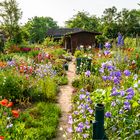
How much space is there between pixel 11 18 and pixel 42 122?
71.6ft

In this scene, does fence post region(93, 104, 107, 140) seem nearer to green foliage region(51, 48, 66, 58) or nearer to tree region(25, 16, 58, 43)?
green foliage region(51, 48, 66, 58)

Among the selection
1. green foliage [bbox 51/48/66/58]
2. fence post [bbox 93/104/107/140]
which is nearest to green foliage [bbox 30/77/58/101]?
fence post [bbox 93/104/107/140]

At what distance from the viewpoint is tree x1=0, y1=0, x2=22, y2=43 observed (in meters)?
27.5

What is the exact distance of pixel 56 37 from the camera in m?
45.6

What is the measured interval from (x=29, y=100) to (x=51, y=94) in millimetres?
654

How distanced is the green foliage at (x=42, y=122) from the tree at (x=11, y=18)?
20.0 m

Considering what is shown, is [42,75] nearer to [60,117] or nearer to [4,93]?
[4,93]

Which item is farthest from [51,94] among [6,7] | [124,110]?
[6,7]

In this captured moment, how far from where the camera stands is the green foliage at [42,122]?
6.53 metres

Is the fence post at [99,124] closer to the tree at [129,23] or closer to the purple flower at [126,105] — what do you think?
the purple flower at [126,105]

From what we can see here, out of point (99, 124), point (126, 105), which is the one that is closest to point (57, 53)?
point (126, 105)

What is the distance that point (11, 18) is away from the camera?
91.9 feet

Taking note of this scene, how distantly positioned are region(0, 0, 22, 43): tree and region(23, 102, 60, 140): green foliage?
A: 19986 millimetres

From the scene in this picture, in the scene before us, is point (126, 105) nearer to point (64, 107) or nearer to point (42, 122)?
point (42, 122)
